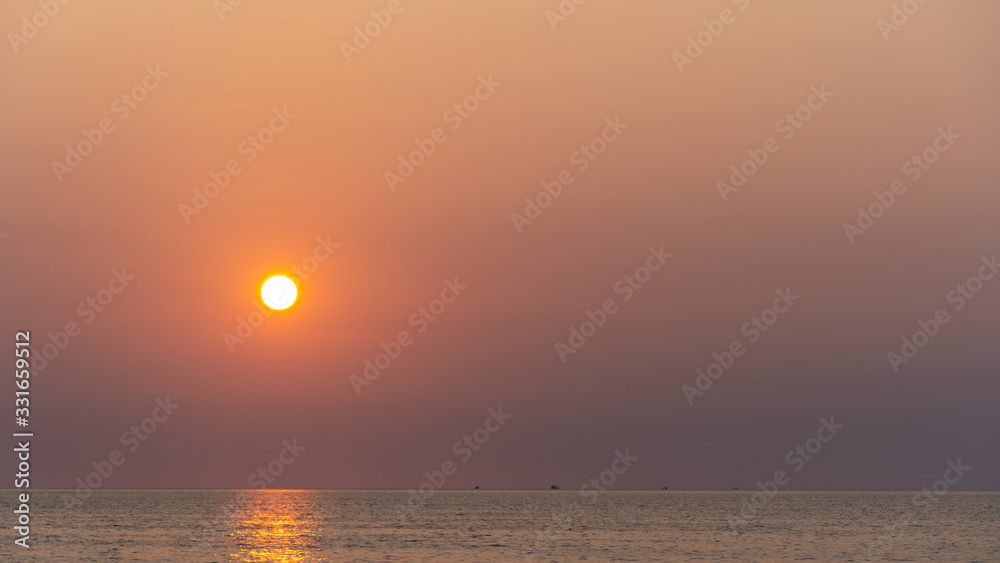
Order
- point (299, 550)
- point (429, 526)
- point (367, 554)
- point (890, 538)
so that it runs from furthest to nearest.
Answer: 1. point (429, 526)
2. point (890, 538)
3. point (299, 550)
4. point (367, 554)

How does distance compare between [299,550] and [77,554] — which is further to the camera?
[299,550]

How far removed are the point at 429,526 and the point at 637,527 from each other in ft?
97.7

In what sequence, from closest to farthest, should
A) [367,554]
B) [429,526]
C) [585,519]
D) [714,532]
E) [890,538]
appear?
[367,554] < [890,538] < [714,532] < [429,526] < [585,519]

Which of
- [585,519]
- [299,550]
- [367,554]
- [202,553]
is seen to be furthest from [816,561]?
[585,519]

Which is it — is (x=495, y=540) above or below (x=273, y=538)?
below

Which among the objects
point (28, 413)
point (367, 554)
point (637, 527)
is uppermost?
point (28, 413)

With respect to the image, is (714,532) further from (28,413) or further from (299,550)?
(28,413)

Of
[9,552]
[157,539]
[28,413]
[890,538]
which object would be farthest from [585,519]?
[28,413]

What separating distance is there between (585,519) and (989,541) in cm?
6888

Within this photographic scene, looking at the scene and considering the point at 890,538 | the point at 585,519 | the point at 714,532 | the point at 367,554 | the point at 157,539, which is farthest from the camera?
the point at 585,519

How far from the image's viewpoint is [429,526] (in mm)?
152625

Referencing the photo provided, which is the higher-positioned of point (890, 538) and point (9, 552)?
point (9, 552)

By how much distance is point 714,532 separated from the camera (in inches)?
5576

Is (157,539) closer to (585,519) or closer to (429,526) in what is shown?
(429,526)
